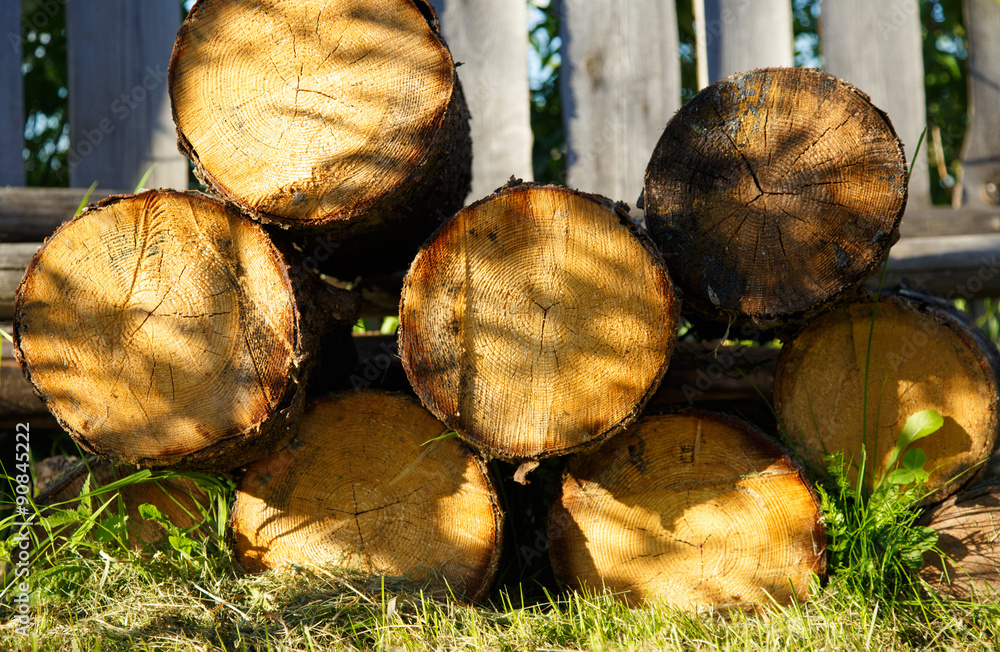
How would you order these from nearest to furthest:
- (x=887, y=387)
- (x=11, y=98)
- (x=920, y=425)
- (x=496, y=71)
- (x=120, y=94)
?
(x=920, y=425)
(x=887, y=387)
(x=11, y=98)
(x=120, y=94)
(x=496, y=71)

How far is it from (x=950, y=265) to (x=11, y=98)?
434 cm

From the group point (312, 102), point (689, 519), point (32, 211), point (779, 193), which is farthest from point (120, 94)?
point (689, 519)

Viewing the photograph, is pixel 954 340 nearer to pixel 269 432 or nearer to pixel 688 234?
pixel 688 234

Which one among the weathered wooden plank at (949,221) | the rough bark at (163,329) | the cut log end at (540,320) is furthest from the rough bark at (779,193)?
the weathered wooden plank at (949,221)

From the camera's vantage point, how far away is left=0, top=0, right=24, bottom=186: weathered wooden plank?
2902 mm

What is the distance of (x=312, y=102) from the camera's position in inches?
61.1

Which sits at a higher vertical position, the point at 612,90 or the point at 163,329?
the point at 612,90

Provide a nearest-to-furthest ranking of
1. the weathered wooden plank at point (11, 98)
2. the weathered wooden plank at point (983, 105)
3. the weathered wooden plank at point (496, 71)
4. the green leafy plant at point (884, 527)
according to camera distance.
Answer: the green leafy plant at point (884, 527), the weathered wooden plank at point (11, 98), the weathered wooden plank at point (496, 71), the weathered wooden plank at point (983, 105)

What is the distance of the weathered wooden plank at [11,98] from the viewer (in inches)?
114

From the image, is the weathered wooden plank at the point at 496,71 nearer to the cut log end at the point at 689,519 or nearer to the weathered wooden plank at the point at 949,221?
the cut log end at the point at 689,519

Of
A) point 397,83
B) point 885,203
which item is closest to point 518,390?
point 397,83

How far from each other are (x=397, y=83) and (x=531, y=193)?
42 cm

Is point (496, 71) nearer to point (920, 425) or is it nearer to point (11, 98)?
point (11, 98)

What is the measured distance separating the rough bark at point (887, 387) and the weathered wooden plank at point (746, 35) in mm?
1860
